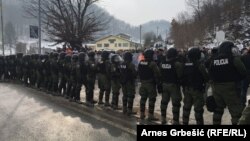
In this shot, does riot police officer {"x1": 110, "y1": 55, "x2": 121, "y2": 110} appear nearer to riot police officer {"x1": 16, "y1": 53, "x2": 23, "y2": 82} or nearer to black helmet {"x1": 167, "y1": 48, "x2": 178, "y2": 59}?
black helmet {"x1": 167, "y1": 48, "x2": 178, "y2": 59}

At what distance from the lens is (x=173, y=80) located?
10148mm

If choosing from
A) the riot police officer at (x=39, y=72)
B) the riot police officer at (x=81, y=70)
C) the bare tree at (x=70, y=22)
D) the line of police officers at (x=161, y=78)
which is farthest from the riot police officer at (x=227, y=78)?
the bare tree at (x=70, y=22)

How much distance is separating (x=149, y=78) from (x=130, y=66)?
3.74ft

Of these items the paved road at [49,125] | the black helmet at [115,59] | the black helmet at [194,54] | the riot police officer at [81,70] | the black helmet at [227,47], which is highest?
the black helmet at [227,47]

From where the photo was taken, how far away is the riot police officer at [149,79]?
10961 millimetres

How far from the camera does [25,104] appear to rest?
14797mm

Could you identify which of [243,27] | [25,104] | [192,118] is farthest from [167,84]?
[243,27]

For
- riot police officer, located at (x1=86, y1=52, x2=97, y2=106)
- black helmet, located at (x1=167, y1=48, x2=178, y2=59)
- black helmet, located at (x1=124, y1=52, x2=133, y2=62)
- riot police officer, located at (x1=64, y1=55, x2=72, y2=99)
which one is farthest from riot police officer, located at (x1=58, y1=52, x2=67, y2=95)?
black helmet, located at (x1=167, y1=48, x2=178, y2=59)

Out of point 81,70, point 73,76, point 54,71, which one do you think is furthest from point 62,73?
point 81,70

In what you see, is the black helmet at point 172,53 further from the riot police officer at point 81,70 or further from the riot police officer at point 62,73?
the riot police officer at point 62,73

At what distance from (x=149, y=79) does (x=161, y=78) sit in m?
0.50

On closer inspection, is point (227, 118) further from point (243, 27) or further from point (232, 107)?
point (243, 27)

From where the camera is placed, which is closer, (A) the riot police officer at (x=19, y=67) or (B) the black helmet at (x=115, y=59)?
(B) the black helmet at (x=115, y=59)

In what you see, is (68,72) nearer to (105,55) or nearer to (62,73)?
(62,73)
